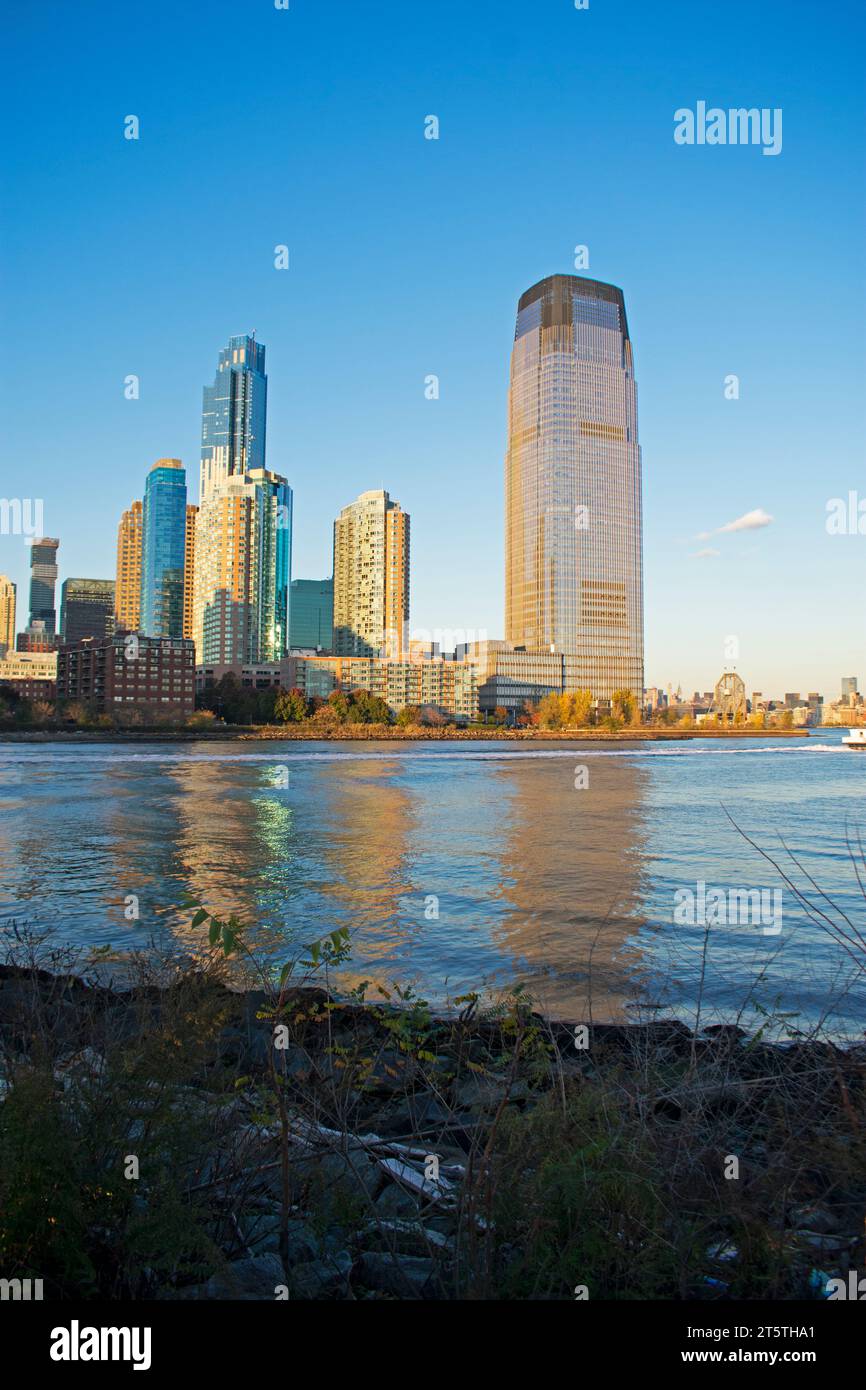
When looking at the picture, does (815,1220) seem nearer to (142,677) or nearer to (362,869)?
(362,869)

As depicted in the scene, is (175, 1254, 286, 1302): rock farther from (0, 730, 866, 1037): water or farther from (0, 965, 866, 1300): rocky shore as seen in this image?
(0, 730, 866, 1037): water

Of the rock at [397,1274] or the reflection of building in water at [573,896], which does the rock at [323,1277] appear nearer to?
the rock at [397,1274]

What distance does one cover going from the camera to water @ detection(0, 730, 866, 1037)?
39.2 feet

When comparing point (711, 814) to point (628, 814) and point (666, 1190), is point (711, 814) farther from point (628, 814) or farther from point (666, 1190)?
point (666, 1190)

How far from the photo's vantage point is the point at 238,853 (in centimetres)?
2466

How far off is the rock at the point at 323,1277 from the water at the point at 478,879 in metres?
1.78

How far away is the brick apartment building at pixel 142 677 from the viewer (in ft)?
498

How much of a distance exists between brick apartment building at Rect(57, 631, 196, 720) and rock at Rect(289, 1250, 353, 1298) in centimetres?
14946

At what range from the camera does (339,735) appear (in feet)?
438

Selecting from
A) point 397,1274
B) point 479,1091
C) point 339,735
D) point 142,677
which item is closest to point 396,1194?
point 479,1091

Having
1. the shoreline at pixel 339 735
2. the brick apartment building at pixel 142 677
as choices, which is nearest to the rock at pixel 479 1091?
the shoreline at pixel 339 735

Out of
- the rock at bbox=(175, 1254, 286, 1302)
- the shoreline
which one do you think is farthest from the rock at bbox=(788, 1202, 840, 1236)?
the shoreline

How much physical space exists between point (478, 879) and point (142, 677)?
144223 millimetres
